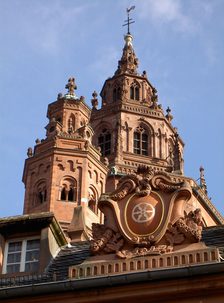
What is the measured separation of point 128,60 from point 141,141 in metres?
13.8

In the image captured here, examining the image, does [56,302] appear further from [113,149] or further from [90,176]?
[113,149]

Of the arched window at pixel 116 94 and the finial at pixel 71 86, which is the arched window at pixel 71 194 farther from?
the arched window at pixel 116 94

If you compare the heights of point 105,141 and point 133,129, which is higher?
point 133,129

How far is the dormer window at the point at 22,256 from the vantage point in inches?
799

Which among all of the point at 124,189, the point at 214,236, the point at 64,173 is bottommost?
the point at 214,236

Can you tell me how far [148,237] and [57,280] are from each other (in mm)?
2384

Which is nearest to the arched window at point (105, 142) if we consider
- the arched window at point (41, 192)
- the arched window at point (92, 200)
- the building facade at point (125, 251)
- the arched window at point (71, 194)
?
the arched window at point (92, 200)

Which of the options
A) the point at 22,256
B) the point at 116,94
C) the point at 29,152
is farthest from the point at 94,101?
the point at 22,256

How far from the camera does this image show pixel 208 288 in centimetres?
1692

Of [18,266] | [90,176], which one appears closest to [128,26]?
[90,176]

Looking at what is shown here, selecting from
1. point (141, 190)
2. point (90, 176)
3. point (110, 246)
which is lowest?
point (110, 246)

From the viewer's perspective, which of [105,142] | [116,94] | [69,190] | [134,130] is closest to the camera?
[69,190]

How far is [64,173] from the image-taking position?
55.8 m

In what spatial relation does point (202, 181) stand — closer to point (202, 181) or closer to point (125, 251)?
point (202, 181)
